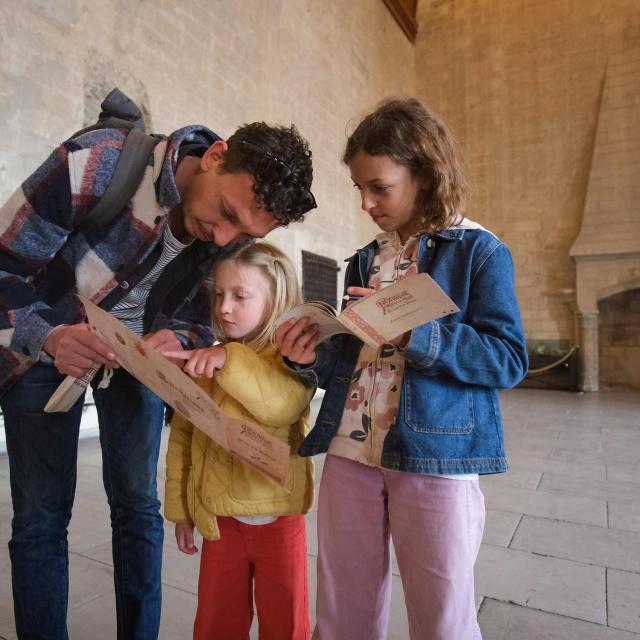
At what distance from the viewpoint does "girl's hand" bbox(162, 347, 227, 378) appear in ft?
3.58

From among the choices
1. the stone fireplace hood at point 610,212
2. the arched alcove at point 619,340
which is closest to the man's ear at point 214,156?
the stone fireplace hood at point 610,212

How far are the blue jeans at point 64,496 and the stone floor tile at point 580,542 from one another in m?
1.67

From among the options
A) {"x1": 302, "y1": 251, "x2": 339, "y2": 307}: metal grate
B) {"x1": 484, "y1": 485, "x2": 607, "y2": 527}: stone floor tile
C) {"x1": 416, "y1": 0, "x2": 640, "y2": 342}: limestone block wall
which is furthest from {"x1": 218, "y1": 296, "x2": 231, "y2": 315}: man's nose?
{"x1": 416, "y1": 0, "x2": 640, "y2": 342}: limestone block wall

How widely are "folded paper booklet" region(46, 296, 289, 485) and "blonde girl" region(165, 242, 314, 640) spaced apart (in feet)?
0.43

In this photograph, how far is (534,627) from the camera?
1669mm

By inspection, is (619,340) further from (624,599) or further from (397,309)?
(397,309)

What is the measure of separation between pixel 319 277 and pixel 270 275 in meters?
6.80

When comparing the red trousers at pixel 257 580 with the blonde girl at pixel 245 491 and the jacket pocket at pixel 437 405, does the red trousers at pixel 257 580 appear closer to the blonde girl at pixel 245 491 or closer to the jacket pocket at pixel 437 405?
the blonde girl at pixel 245 491

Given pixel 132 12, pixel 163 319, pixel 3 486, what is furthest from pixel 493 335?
pixel 132 12

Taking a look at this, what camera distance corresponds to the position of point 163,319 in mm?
1406

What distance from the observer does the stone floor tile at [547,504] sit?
270cm

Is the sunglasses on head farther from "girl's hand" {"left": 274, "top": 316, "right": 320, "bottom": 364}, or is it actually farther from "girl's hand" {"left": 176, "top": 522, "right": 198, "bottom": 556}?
"girl's hand" {"left": 176, "top": 522, "right": 198, "bottom": 556}

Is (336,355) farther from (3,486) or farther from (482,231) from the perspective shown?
(3,486)

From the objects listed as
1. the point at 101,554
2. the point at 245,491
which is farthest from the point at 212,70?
the point at 245,491
